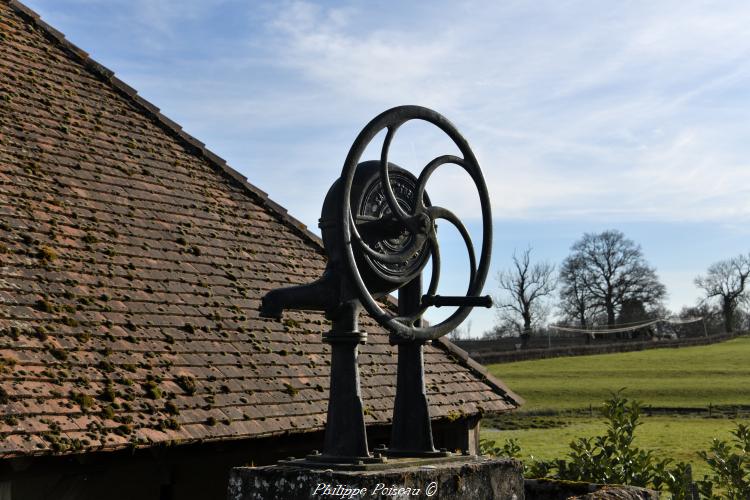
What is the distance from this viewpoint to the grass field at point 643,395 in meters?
24.2

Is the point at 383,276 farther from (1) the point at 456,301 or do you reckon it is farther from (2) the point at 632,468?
(2) the point at 632,468

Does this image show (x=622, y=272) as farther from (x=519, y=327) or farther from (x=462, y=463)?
(x=462, y=463)

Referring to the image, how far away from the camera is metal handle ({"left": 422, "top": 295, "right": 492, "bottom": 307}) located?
5375 millimetres

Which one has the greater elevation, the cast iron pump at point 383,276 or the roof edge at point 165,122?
the roof edge at point 165,122

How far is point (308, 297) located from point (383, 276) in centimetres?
44

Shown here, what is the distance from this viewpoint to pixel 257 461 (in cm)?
800

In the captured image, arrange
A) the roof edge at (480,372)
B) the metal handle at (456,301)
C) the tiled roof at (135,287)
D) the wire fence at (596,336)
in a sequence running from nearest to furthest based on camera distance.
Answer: the metal handle at (456,301)
the tiled roof at (135,287)
the roof edge at (480,372)
the wire fence at (596,336)

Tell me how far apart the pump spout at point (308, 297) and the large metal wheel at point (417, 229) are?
17 centimetres

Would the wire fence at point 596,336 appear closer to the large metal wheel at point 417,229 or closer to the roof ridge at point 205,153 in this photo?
the roof ridge at point 205,153

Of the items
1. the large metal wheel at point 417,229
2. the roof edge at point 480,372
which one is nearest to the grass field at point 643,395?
the roof edge at point 480,372

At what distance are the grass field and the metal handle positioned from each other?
1025cm

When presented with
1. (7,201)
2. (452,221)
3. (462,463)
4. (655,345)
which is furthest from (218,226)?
(655,345)

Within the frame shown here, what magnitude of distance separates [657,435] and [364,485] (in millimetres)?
22515

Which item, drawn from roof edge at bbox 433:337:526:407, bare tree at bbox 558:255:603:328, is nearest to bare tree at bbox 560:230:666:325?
bare tree at bbox 558:255:603:328
